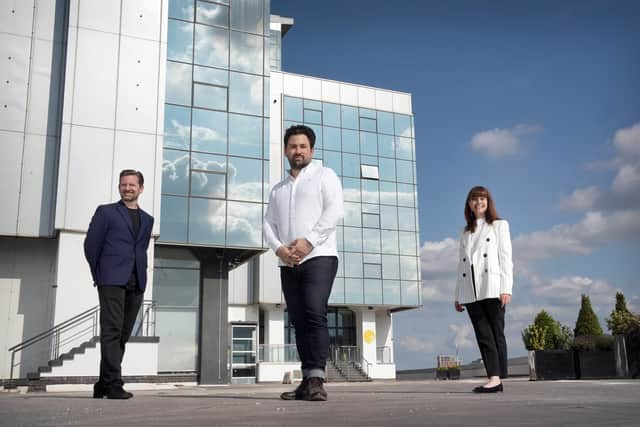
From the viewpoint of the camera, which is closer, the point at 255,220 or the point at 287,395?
the point at 287,395

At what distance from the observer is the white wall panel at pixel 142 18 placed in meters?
20.1

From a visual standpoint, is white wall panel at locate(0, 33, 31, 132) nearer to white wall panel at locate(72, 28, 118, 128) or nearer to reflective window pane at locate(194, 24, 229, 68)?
white wall panel at locate(72, 28, 118, 128)

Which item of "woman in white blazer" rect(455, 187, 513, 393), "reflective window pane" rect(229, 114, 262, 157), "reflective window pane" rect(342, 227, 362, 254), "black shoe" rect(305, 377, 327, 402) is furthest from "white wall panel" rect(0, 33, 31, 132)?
"reflective window pane" rect(342, 227, 362, 254)

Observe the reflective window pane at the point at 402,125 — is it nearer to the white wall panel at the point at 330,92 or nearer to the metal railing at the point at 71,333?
the white wall panel at the point at 330,92

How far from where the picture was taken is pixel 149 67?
65.7 ft

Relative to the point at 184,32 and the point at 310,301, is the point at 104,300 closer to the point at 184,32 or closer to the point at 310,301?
the point at 310,301

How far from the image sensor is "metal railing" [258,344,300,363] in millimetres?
32812

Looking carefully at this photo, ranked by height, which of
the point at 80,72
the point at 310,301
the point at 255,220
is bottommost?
the point at 310,301

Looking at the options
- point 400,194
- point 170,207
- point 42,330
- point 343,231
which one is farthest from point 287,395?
point 400,194

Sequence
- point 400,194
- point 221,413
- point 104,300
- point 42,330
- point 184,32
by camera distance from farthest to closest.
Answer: point 400,194, point 184,32, point 42,330, point 104,300, point 221,413

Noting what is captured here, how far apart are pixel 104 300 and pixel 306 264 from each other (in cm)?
192

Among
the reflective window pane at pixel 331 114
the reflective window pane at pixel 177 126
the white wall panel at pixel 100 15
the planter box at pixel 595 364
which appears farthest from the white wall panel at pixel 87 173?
the reflective window pane at pixel 331 114

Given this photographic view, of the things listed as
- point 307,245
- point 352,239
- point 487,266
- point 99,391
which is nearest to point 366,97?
point 352,239

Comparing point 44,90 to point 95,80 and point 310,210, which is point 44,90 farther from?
point 310,210
